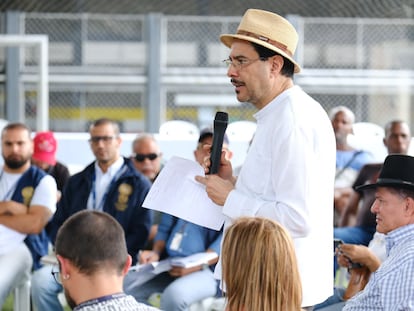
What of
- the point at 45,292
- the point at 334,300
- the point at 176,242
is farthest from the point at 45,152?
the point at 334,300

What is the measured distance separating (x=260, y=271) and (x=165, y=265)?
300 cm

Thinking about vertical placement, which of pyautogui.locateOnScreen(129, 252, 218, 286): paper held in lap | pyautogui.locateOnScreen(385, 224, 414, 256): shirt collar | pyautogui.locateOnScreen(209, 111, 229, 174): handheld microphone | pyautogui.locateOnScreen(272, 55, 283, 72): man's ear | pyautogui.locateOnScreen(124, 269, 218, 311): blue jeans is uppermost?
pyautogui.locateOnScreen(272, 55, 283, 72): man's ear

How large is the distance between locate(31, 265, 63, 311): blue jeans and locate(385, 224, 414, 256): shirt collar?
2.97 m

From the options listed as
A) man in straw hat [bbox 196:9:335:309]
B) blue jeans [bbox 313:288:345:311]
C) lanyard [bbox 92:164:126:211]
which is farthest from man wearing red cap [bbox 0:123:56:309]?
man in straw hat [bbox 196:9:335:309]

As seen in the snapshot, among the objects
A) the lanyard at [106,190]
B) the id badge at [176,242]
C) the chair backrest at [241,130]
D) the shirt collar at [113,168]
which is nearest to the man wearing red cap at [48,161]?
the shirt collar at [113,168]

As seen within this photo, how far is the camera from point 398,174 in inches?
133

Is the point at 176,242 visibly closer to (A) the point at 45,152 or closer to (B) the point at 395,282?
(A) the point at 45,152

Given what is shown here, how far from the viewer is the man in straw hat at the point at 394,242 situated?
304cm

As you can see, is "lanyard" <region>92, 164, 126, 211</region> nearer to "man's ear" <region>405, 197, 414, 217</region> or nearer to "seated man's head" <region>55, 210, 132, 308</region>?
"man's ear" <region>405, 197, 414, 217</region>

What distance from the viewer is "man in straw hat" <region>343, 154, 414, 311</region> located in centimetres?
304

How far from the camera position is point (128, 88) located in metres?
12.6

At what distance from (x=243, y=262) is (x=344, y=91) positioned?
→ 10.5 meters

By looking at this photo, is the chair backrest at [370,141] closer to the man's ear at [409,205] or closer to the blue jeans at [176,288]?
the blue jeans at [176,288]

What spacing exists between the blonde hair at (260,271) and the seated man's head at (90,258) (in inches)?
11.6
